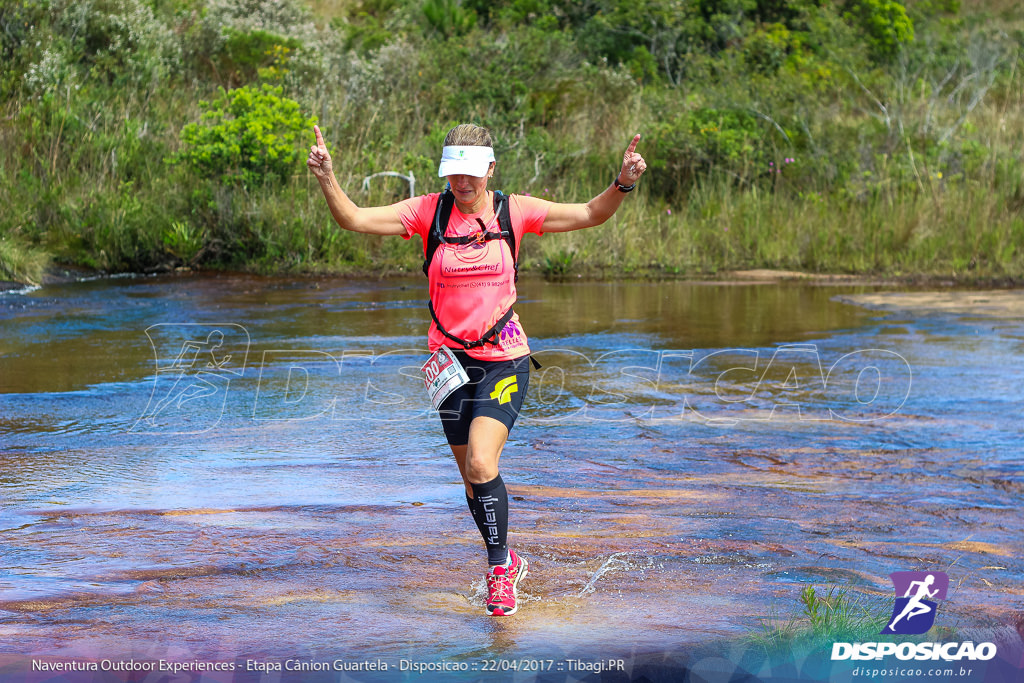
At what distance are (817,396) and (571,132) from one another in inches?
Result: 547

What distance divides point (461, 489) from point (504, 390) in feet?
6.85

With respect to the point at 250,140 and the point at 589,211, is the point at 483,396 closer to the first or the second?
the point at 589,211

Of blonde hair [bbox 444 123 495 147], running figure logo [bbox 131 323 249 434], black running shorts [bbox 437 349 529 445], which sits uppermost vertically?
blonde hair [bbox 444 123 495 147]

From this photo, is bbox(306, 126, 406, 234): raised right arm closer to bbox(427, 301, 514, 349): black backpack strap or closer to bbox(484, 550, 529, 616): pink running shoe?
bbox(427, 301, 514, 349): black backpack strap

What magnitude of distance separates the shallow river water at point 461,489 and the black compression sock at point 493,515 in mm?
261

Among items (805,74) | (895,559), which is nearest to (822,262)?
(805,74)

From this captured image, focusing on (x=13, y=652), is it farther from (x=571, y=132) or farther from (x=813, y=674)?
(x=571, y=132)

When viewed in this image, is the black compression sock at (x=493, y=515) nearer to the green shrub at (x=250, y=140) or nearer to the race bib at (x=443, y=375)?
the race bib at (x=443, y=375)

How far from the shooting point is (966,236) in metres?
18.4

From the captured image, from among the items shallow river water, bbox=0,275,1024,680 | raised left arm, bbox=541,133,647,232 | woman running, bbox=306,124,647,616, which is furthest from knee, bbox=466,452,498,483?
raised left arm, bbox=541,133,647,232

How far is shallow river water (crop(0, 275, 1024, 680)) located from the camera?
4.91 metres

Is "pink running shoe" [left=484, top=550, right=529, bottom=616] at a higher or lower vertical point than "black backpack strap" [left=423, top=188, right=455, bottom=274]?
lower

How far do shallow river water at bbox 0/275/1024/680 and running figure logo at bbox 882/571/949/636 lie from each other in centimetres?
7

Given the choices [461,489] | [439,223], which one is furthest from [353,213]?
[461,489]
